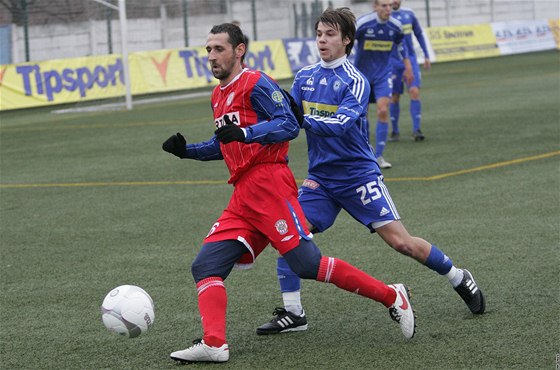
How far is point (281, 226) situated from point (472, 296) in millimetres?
1328

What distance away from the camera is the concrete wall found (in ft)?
82.7

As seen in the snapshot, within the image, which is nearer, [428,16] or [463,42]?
[463,42]

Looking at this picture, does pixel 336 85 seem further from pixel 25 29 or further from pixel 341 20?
pixel 25 29

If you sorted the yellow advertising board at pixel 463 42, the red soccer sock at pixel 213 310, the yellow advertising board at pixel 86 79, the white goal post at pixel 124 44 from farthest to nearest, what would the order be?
the yellow advertising board at pixel 463 42
the yellow advertising board at pixel 86 79
the white goal post at pixel 124 44
the red soccer sock at pixel 213 310

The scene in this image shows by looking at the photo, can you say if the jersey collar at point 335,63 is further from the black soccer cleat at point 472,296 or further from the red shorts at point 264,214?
the black soccer cleat at point 472,296

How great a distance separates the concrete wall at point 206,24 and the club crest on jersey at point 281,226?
1991cm

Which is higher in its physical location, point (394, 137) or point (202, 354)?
point (394, 137)

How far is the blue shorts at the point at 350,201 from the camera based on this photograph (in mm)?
5961

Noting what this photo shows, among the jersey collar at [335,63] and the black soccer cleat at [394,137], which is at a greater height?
the jersey collar at [335,63]

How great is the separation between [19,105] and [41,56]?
1.82 m

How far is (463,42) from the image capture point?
37875 millimetres

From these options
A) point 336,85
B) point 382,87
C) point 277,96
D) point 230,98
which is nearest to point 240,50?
point 230,98

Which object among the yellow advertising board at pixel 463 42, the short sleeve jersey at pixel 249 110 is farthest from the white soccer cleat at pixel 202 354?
the yellow advertising board at pixel 463 42

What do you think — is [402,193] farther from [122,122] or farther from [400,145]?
[122,122]
